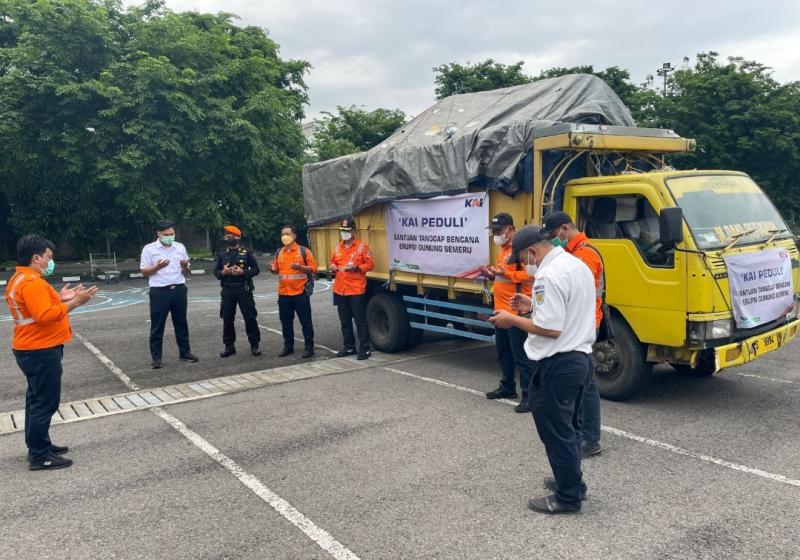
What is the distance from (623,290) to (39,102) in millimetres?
19116

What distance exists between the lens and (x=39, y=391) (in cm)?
492

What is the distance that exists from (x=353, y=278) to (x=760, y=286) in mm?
4849

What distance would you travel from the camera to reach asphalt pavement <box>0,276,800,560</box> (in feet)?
12.0

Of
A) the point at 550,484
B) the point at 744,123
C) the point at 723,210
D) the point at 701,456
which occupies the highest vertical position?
the point at 744,123

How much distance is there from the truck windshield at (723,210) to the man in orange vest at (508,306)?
1588 mm

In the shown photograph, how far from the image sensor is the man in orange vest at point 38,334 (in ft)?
15.8

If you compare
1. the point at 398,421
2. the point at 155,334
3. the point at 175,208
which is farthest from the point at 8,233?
the point at 398,421

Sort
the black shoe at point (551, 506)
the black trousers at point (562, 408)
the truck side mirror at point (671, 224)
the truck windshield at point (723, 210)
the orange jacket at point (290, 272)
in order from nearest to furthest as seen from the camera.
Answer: the black trousers at point (562, 408) < the black shoe at point (551, 506) < the truck side mirror at point (671, 224) < the truck windshield at point (723, 210) < the orange jacket at point (290, 272)

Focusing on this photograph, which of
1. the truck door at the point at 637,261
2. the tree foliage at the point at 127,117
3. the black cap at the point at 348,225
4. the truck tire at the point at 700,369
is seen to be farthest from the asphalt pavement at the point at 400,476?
the tree foliage at the point at 127,117

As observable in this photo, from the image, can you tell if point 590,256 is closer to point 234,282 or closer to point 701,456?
point 701,456

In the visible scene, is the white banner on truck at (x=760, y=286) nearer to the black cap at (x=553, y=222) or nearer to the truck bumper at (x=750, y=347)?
the truck bumper at (x=750, y=347)

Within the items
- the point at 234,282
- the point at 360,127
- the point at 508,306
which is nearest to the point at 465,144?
the point at 508,306

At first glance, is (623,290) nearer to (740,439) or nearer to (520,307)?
(740,439)

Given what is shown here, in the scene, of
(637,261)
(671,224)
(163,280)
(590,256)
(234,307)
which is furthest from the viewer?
(234,307)
